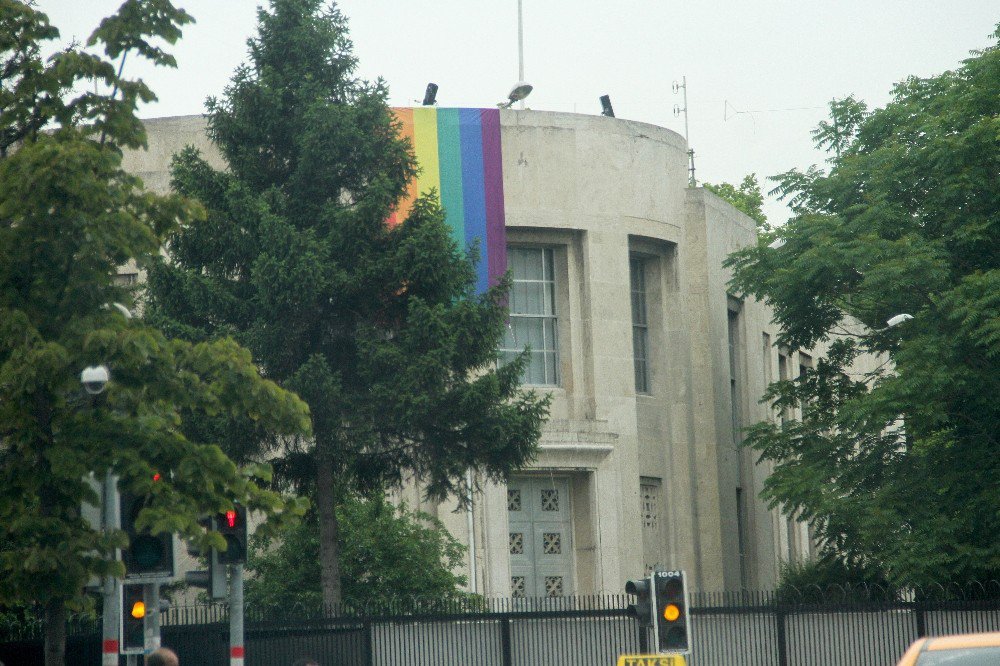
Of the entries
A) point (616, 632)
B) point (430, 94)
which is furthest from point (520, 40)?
point (616, 632)

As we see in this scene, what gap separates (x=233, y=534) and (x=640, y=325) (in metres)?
24.0

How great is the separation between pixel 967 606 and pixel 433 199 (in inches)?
416

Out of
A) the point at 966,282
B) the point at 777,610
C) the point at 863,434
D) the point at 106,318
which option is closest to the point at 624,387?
the point at 863,434

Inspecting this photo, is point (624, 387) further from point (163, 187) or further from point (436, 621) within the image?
point (436, 621)

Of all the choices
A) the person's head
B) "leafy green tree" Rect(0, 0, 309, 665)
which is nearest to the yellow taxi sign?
"leafy green tree" Rect(0, 0, 309, 665)

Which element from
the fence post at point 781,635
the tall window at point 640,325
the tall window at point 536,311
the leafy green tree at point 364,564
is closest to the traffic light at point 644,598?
the fence post at point 781,635

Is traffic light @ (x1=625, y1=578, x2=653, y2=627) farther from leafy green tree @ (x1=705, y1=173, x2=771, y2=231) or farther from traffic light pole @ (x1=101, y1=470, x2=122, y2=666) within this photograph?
leafy green tree @ (x1=705, y1=173, x2=771, y2=231)

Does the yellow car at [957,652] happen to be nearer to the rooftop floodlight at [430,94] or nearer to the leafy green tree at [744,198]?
the rooftop floodlight at [430,94]

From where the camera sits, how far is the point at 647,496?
4012 cm

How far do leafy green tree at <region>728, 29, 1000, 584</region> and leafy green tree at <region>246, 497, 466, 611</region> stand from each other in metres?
7.95

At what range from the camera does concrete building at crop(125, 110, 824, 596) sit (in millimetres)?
37344

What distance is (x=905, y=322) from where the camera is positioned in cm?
3142

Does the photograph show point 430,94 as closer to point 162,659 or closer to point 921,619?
point 921,619

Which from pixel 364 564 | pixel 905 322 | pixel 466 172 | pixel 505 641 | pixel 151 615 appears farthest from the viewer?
pixel 466 172
